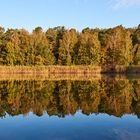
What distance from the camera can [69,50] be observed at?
76938 mm

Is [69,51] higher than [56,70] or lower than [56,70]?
higher

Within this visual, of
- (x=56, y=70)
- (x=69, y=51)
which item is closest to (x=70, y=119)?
(x=56, y=70)

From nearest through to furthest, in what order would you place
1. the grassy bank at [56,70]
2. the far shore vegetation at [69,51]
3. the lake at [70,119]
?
the lake at [70,119] < the grassy bank at [56,70] < the far shore vegetation at [69,51]

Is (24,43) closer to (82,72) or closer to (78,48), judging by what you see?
(78,48)

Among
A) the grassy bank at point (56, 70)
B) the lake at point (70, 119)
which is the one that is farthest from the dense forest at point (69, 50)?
the lake at point (70, 119)

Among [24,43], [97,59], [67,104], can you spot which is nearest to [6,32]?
[24,43]

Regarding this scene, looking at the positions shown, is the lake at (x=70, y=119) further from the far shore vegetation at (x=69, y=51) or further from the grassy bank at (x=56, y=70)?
the far shore vegetation at (x=69, y=51)

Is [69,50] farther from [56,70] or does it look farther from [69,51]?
[56,70]

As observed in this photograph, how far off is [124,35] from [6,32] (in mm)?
28682

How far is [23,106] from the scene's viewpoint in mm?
20875

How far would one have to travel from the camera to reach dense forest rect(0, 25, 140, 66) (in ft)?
243

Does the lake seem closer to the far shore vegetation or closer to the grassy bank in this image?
the grassy bank

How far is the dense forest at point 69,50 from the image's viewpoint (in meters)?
73.9

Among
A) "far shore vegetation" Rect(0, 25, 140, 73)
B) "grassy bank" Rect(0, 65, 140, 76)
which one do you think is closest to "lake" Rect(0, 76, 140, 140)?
"grassy bank" Rect(0, 65, 140, 76)
